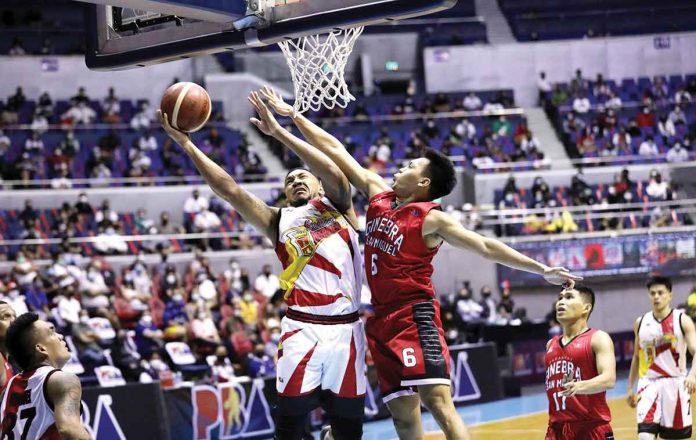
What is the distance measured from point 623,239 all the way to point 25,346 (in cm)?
1751

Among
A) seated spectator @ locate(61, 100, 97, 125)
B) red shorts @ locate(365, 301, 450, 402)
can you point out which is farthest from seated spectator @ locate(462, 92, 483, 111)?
red shorts @ locate(365, 301, 450, 402)

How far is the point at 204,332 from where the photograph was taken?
48.7 ft

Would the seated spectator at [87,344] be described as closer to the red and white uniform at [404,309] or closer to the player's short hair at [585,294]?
the player's short hair at [585,294]

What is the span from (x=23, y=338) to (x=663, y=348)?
5.85 metres

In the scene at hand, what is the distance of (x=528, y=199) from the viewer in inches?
882

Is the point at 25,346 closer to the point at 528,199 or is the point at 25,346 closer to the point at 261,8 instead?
the point at 261,8

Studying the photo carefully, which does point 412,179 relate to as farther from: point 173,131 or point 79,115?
point 79,115

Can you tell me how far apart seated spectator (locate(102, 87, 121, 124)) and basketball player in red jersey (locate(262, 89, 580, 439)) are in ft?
60.4

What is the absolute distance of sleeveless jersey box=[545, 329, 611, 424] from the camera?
623cm

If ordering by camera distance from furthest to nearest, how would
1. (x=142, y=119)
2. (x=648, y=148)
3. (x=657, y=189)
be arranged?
(x=648, y=148) → (x=142, y=119) → (x=657, y=189)

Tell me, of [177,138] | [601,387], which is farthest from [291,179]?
[601,387]

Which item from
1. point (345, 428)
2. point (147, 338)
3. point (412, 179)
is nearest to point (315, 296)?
point (345, 428)

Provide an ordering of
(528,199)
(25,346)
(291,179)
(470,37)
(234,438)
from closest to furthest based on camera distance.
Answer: (25,346) < (291,179) < (234,438) < (528,199) < (470,37)

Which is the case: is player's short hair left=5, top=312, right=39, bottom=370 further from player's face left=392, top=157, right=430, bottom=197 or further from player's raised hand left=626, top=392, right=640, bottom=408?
player's raised hand left=626, top=392, right=640, bottom=408
